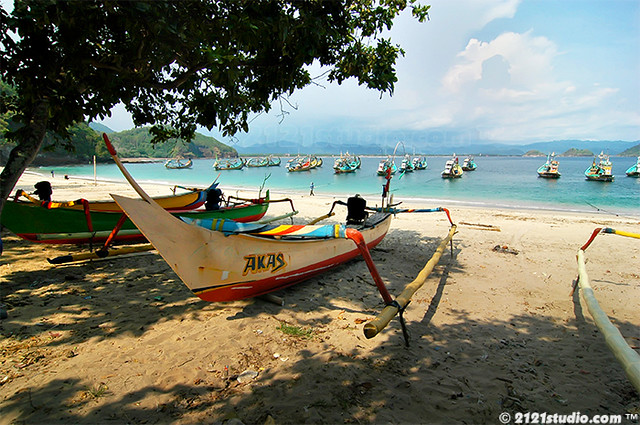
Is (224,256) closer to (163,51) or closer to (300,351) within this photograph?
(300,351)

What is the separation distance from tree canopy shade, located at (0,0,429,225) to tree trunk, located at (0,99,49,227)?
15 millimetres

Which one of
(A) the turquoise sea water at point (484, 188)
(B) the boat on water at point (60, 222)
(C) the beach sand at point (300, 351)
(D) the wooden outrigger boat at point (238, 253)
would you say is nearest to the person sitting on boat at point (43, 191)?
(B) the boat on water at point (60, 222)

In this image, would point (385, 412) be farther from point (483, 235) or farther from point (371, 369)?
point (483, 235)

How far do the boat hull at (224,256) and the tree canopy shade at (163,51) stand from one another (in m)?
2.49

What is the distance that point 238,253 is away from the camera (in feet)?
13.2

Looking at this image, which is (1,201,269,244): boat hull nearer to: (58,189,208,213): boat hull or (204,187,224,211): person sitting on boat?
(204,187,224,211): person sitting on boat

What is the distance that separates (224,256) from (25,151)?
146 inches

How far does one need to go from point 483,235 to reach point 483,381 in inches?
345

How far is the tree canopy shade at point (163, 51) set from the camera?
4391 millimetres

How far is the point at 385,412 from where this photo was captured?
2.75m

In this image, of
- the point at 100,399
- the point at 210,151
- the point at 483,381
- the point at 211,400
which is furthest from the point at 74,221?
the point at 210,151

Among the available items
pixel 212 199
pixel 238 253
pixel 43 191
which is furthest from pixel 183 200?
pixel 238 253

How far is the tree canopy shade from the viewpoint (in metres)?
4.39

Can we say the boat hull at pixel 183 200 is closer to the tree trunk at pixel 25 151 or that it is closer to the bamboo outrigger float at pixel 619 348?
the tree trunk at pixel 25 151
